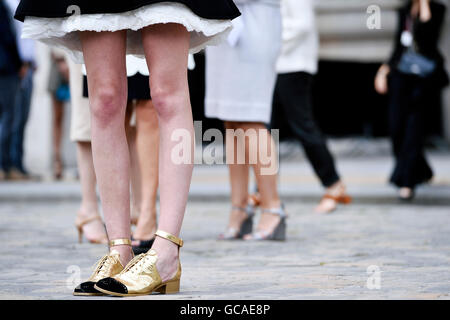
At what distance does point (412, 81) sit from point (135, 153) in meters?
2.96

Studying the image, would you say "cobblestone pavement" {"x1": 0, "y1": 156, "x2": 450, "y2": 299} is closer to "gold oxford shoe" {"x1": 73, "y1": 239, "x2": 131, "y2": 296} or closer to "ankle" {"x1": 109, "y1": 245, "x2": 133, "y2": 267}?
"gold oxford shoe" {"x1": 73, "y1": 239, "x2": 131, "y2": 296}

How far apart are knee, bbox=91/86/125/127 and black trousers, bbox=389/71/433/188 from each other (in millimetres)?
4162

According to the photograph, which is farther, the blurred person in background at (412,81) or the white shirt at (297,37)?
the blurred person in background at (412,81)

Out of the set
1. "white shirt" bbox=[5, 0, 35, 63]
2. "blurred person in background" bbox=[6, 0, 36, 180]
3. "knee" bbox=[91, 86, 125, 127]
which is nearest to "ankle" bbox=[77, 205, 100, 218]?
"knee" bbox=[91, 86, 125, 127]

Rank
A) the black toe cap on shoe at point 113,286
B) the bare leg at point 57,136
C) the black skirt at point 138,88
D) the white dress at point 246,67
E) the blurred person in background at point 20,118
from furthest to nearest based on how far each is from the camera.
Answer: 1. the bare leg at point 57,136
2. the blurred person in background at point 20,118
3. the white dress at point 246,67
4. the black skirt at point 138,88
5. the black toe cap on shoe at point 113,286

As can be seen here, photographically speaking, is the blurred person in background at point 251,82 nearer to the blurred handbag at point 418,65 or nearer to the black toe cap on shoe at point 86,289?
the black toe cap on shoe at point 86,289

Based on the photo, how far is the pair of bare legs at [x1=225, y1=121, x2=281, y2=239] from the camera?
15.4 ft

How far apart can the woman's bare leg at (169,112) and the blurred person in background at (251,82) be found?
1.55 meters

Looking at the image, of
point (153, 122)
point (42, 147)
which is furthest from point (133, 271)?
point (42, 147)

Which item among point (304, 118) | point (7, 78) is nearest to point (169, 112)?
point (304, 118)

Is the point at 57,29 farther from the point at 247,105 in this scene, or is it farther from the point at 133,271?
the point at 247,105

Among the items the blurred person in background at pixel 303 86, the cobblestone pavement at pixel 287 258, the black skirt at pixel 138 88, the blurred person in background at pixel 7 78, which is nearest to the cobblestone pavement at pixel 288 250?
the cobblestone pavement at pixel 287 258

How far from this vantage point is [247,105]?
466 centimetres

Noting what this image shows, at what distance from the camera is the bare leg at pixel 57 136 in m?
9.38
